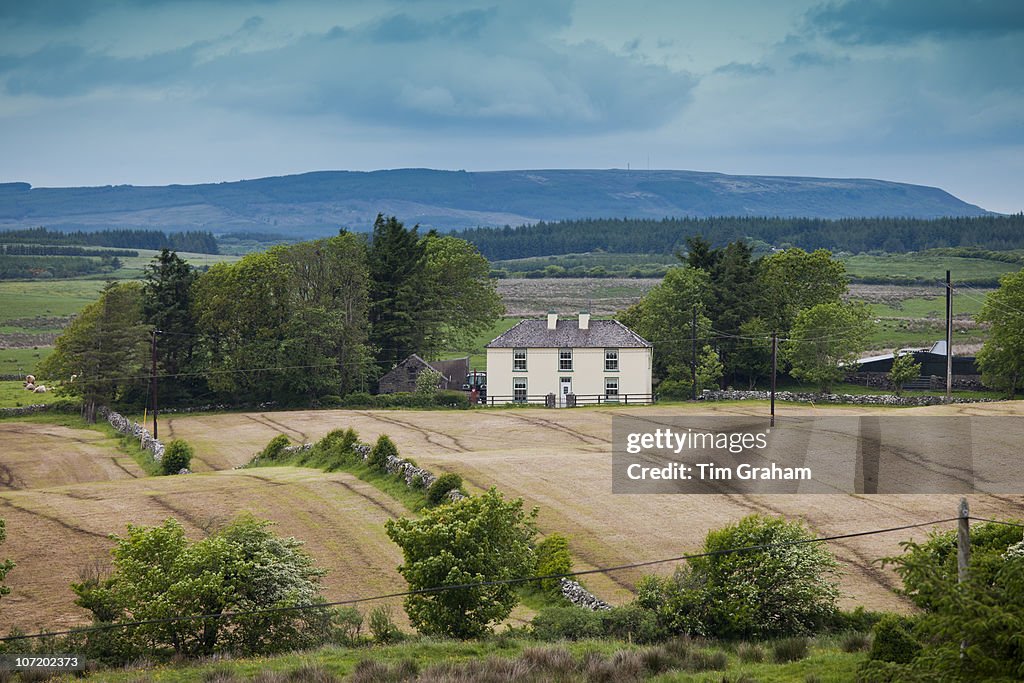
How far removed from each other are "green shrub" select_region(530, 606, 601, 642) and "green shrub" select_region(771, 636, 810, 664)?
4186 mm

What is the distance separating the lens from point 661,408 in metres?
73.8

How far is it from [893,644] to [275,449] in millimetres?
42463

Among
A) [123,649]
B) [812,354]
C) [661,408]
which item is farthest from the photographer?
[812,354]

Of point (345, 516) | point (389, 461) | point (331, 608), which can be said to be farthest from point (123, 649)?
point (389, 461)

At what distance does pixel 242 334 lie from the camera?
84.3 m

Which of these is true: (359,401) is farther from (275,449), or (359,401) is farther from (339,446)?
(339,446)

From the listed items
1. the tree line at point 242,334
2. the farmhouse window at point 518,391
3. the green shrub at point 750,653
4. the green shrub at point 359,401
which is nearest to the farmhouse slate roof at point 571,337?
the farmhouse window at point 518,391

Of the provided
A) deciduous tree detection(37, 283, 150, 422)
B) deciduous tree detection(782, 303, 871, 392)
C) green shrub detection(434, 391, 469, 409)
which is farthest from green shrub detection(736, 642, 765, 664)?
deciduous tree detection(782, 303, 871, 392)

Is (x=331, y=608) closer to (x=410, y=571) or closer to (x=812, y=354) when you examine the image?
(x=410, y=571)

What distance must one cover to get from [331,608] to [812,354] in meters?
64.3

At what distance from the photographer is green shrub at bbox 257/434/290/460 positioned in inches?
2243

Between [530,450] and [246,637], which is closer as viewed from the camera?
[246,637]

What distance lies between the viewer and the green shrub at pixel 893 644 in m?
19.5

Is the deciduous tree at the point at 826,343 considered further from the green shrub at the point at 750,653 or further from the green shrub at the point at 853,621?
the green shrub at the point at 750,653
